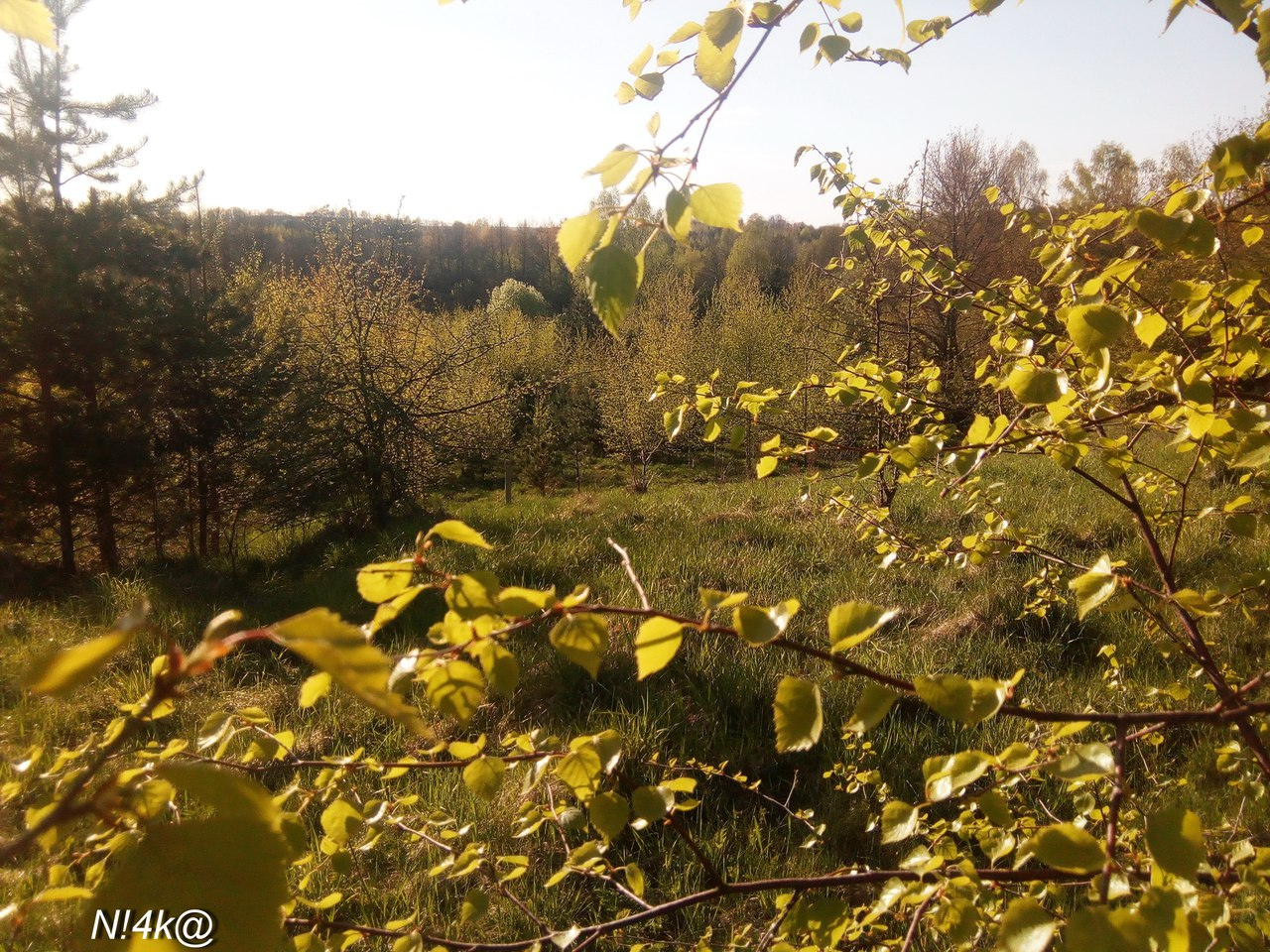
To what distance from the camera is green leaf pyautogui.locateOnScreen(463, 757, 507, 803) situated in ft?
3.15

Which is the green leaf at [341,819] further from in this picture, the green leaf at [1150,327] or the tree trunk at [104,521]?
the tree trunk at [104,521]

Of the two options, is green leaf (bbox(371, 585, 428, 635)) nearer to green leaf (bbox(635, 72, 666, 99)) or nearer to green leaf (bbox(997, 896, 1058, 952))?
green leaf (bbox(997, 896, 1058, 952))

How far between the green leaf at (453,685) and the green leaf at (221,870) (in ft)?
1.02

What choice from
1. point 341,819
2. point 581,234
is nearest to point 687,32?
point 581,234

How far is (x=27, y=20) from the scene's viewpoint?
0.65 metres

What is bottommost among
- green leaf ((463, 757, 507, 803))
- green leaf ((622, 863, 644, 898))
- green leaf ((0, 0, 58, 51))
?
green leaf ((622, 863, 644, 898))

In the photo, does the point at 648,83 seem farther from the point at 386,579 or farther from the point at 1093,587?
the point at 1093,587

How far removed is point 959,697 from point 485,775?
63 cm

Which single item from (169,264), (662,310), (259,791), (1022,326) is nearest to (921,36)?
(1022,326)

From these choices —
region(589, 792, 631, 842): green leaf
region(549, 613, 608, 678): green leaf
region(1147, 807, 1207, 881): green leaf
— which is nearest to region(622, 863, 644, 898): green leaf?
region(589, 792, 631, 842): green leaf

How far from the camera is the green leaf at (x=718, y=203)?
29.1 inches

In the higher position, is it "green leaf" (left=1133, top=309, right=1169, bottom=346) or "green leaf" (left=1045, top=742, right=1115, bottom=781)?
"green leaf" (left=1133, top=309, right=1169, bottom=346)

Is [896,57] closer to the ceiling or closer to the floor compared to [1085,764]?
closer to the ceiling

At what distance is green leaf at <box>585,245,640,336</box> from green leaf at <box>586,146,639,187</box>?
0.25ft
